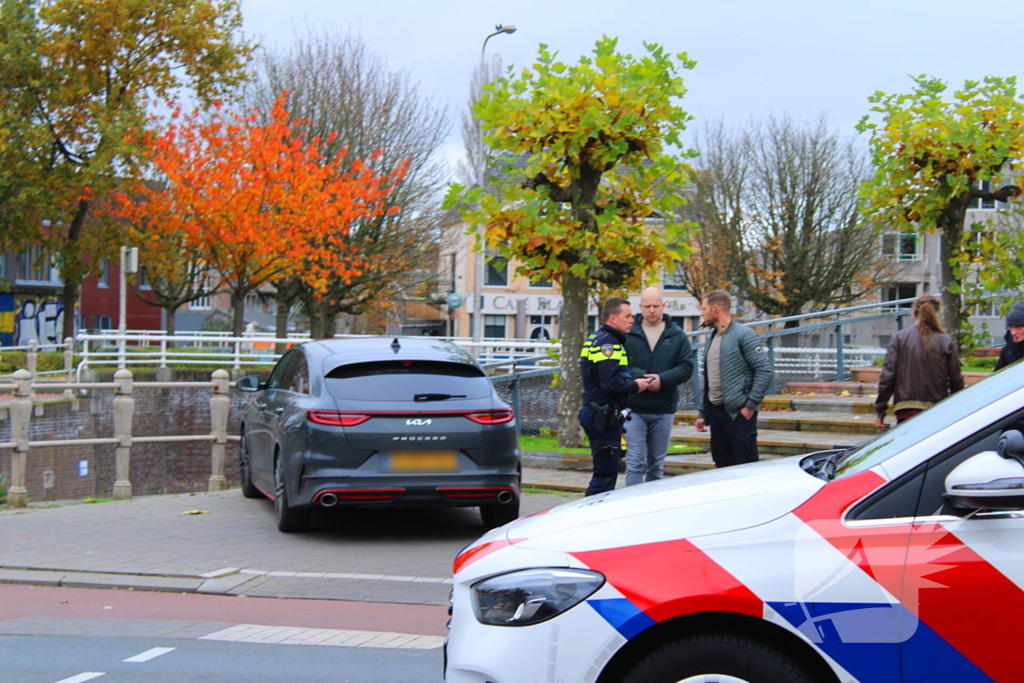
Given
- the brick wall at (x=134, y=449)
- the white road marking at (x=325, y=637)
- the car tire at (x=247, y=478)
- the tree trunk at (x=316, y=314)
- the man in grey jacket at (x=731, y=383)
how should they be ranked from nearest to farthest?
the white road marking at (x=325, y=637) < the man in grey jacket at (x=731, y=383) < the car tire at (x=247, y=478) < the brick wall at (x=134, y=449) < the tree trunk at (x=316, y=314)

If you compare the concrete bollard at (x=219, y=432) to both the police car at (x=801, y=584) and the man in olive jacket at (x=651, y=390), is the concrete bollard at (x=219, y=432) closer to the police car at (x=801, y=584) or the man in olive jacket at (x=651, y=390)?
the man in olive jacket at (x=651, y=390)

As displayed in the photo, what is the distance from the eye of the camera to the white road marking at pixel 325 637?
208 inches

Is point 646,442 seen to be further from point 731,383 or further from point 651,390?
point 731,383

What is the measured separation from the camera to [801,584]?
287 cm

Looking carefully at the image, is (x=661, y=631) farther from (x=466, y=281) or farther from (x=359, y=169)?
(x=466, y=281)

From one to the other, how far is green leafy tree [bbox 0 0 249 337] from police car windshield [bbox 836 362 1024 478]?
26757 mm

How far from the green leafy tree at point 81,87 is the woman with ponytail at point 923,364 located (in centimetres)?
2379

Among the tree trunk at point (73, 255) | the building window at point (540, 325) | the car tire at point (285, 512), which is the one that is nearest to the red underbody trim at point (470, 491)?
the car tire at point (285, 512)

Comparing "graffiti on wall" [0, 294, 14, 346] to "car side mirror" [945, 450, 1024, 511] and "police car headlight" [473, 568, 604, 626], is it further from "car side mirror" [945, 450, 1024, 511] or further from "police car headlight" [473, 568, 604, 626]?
"car side mirror" [945, 450, 1024, 511]

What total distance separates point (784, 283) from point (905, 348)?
1083 inches

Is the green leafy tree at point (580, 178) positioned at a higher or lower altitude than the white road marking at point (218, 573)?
higher

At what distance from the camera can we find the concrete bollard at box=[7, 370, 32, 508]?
410 inches

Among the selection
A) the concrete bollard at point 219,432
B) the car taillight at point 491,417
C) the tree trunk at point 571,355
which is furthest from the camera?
the tree trunk at point 571,355

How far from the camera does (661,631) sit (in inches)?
116
